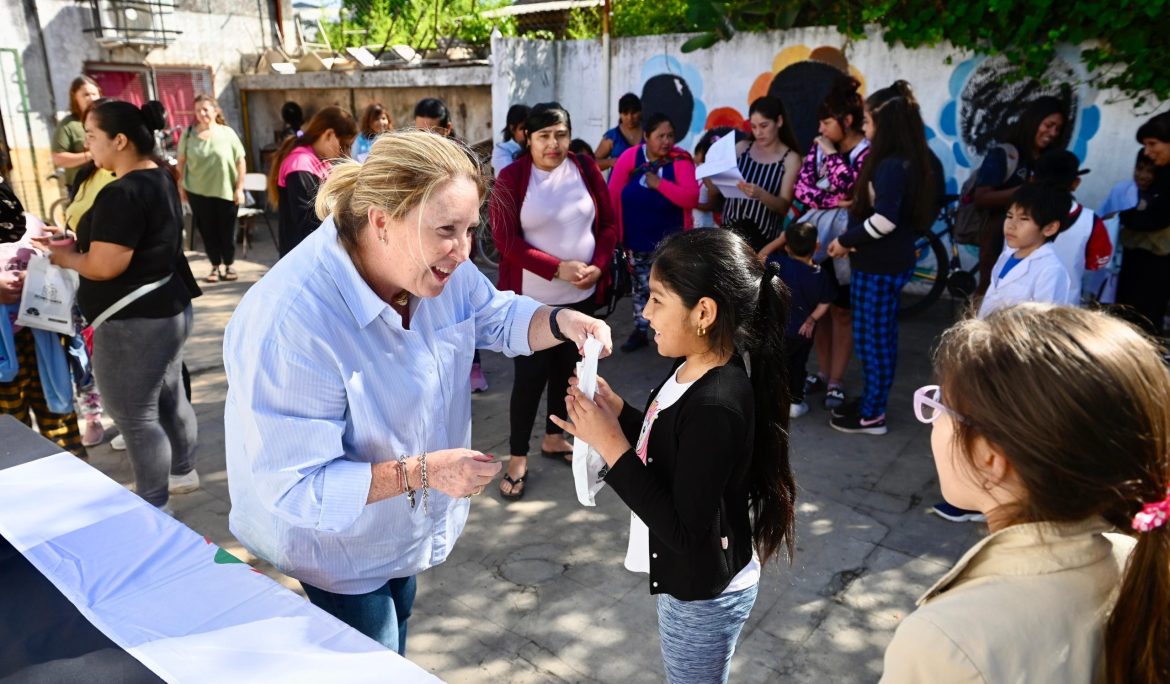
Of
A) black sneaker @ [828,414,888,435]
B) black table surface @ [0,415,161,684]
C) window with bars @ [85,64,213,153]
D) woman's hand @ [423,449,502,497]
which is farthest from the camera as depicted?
window with bars @ [85,64,213,153]

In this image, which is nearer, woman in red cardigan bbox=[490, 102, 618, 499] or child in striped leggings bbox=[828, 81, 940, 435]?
woman in red cardigan bbox=[490, 102, 618, 499]

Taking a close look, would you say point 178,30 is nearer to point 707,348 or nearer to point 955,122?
point 955,122

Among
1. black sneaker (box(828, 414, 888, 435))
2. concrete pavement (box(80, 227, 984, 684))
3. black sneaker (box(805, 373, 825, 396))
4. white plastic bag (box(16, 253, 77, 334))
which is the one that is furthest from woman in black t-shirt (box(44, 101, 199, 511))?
black sneaker (box(805, 373, 825, 396))

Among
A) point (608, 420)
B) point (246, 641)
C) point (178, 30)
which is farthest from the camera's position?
point (178, 30)

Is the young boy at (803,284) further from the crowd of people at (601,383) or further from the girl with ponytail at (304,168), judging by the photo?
the girl with ponytail at (304,168)

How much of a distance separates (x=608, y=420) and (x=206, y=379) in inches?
164

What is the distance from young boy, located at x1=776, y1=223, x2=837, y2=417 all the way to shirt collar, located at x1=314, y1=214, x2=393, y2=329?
292 centimetres

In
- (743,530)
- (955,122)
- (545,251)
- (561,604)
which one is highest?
(955,122)

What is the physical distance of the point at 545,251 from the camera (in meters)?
3.81

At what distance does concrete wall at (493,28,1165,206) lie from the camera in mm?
5863

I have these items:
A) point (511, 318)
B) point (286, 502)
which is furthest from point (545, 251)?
point (286, 502)

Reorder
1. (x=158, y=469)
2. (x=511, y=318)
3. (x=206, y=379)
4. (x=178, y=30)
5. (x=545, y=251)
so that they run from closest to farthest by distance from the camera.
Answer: (x=511, y=318) < (x=158, y=469) < (x=545, y=251) < (x=206, y=379) < (x=178, y=30)

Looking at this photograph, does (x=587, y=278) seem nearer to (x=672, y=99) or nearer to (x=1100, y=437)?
(x=1100, y=437)

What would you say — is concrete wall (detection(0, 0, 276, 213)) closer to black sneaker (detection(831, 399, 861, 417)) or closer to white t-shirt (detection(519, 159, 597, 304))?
white t-shirt (detection(519, 159, 597, 304))
